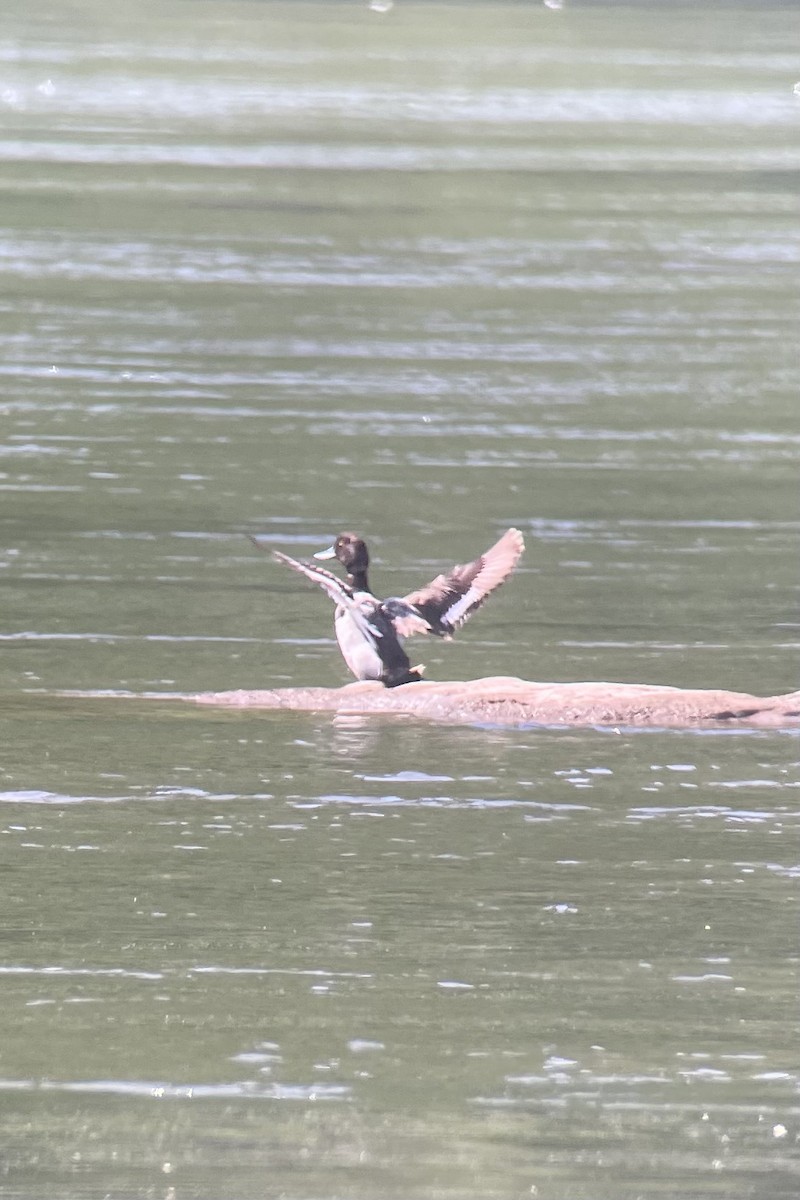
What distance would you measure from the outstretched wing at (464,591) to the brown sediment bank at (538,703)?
20 cm

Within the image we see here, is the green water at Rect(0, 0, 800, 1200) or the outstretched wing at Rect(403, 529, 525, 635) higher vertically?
the outstretched wing at Rect(403, 529, 525, 635)

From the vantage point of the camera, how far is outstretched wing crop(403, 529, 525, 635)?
7090mm

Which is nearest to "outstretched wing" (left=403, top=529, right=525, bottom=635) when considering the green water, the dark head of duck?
the dark head of duck

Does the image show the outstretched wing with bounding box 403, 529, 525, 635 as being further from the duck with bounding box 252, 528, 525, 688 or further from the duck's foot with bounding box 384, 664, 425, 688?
the duck's foot with bounding box 384, 664, 425, 688

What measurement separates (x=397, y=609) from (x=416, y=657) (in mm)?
572

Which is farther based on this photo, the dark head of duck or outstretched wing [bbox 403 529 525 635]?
outstretched wing [bbox 403 529 525 635]

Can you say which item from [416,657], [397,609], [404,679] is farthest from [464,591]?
[416,657]

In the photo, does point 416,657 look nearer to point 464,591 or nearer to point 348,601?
point 464,591

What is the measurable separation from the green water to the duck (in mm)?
247

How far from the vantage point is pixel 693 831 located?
614 centimetres

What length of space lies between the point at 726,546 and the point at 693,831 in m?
3.13

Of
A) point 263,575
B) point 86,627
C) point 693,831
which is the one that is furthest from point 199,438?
point 693,831

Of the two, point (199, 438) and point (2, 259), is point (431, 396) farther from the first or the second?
point (2, 259)

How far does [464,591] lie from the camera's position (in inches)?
280
